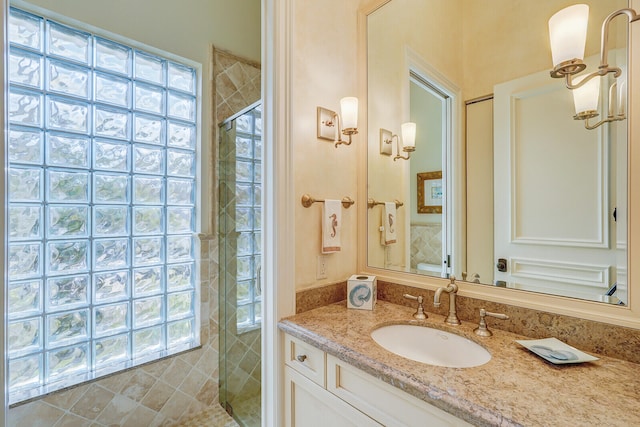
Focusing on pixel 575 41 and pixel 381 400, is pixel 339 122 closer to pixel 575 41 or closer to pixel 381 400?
pixel 575 41

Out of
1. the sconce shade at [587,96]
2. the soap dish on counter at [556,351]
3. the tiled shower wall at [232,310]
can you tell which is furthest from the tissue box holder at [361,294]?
the sconce shade at [587,96]

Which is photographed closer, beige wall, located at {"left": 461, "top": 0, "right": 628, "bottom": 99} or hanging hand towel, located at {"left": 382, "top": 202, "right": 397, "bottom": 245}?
beige wall, located at {"left": 461, "top": 0, "right": 628, "bottom": 99}

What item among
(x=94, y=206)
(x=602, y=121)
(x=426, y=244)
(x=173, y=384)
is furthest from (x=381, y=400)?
(x=94, y=206)

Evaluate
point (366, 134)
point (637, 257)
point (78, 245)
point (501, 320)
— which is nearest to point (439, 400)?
point (501, 320)

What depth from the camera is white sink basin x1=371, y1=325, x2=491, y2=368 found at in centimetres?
99

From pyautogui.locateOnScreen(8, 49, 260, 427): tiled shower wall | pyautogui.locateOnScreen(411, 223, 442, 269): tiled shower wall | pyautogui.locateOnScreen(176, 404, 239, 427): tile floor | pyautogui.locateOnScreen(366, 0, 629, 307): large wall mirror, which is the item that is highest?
pyautogui.locateOnScreen(366, 0, 629, 307): large wall mirror

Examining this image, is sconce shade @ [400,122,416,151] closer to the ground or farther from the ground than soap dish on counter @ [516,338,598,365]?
farther from the ground

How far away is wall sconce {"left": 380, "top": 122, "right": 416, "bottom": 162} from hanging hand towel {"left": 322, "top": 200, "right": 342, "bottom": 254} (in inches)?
15.3

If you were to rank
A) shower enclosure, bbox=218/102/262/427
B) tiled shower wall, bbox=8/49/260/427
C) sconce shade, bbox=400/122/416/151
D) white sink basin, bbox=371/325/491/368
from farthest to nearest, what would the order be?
shower enclosure, bbox=218/102/262/427 < tiled shower wall, bbox=8/49/260/427 < sconce shade, bbox=400/122/416/151 < white sink basin, bbox=371/325/491/368

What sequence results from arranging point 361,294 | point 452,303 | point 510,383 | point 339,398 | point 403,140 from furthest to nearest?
point 403,140 < point 361,294 < point 452,303 < point 339,398 < point 510,383

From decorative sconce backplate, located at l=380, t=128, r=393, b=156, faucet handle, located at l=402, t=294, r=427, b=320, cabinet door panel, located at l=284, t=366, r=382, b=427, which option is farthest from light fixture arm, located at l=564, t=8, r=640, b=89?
cabinet door panel, located at l=284, t=366, r=382, b=427

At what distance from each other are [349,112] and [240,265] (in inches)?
50.3

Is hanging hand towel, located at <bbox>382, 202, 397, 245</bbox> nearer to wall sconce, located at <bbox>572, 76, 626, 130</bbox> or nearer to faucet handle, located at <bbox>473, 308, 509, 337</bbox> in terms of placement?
faucet handle, located at <bbox>473, 308, 509, 337</bbox>

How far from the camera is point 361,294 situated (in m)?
1.30
